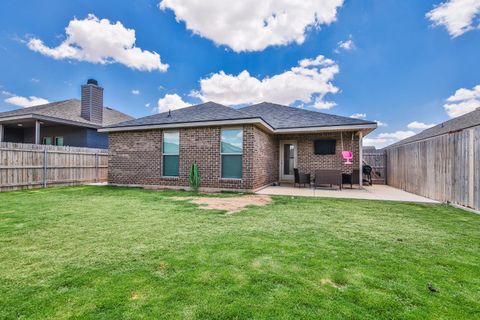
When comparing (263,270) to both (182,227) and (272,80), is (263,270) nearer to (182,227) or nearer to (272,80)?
(182,227)

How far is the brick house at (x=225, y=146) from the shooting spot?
8.96 m

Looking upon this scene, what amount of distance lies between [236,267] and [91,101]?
17.9 m

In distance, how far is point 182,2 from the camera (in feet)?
31.4

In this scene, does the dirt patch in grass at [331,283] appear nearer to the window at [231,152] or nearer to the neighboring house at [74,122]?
the window at [231,152]

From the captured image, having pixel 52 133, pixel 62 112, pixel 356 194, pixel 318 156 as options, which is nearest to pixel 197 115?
pixel 318 156

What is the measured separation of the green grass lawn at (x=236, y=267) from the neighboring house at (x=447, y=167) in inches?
76.2

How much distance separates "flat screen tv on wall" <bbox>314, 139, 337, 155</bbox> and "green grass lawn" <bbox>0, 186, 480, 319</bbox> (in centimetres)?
666

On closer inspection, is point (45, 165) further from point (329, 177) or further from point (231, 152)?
point (329, 177)

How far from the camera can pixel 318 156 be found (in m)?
→ 11.5

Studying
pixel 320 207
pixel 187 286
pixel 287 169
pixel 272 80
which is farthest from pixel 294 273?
pixel 272 80

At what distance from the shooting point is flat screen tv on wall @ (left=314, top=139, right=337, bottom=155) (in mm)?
11328

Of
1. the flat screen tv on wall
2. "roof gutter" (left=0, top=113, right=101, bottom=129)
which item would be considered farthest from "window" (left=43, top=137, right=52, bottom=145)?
the flat screen tv on wall

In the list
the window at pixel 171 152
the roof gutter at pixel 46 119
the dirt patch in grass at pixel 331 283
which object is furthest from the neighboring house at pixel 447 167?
the roof gutter at pixel 46 119

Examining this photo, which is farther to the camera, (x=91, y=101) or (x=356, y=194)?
(x=91, y=101)
